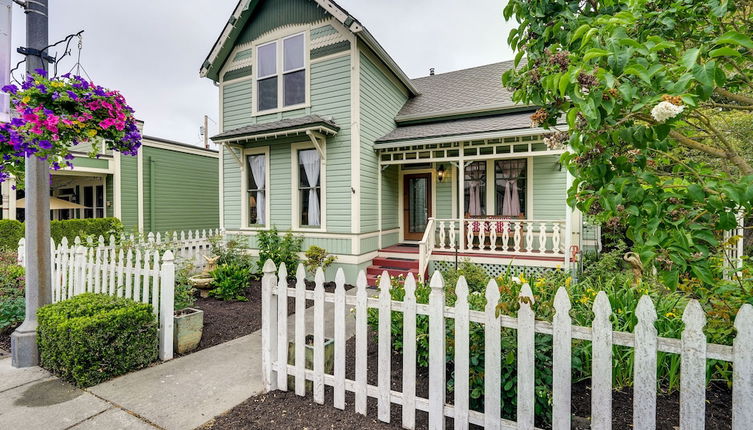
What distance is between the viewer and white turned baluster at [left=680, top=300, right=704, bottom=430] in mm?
1752

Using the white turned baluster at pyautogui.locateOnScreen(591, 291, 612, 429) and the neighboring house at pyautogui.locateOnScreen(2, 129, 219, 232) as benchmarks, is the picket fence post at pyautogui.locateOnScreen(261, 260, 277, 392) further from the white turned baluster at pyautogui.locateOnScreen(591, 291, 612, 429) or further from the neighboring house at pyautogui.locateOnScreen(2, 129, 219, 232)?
the neighboring house at pyautogui.locateOnScreen(2, 129, 219, 232)

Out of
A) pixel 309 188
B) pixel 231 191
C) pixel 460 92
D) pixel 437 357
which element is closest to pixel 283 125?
pixel 309 188

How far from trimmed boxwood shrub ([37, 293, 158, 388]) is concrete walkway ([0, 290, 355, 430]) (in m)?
0.12

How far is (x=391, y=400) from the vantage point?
265 cm

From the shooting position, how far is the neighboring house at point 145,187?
1220cm

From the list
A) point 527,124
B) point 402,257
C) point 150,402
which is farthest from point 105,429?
point 527,124

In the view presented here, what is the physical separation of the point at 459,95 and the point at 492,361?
1002 cm

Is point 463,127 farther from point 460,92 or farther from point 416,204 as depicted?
point 460,92

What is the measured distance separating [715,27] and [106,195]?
15.9 meters

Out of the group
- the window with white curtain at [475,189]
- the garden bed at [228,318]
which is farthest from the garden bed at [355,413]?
the window with white curtain at [475,189]

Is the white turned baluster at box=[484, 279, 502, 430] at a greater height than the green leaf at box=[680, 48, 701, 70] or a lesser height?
lesser

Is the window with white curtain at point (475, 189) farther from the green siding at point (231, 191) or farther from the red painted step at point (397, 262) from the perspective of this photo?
the green siding at point (231, 191)

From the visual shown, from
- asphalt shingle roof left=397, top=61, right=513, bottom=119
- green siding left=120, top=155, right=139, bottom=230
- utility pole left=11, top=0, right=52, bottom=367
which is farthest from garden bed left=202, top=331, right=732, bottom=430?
green siding left=120, top=155, right=139, bottom=230

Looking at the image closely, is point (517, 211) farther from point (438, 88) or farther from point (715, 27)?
point (715, 27)
